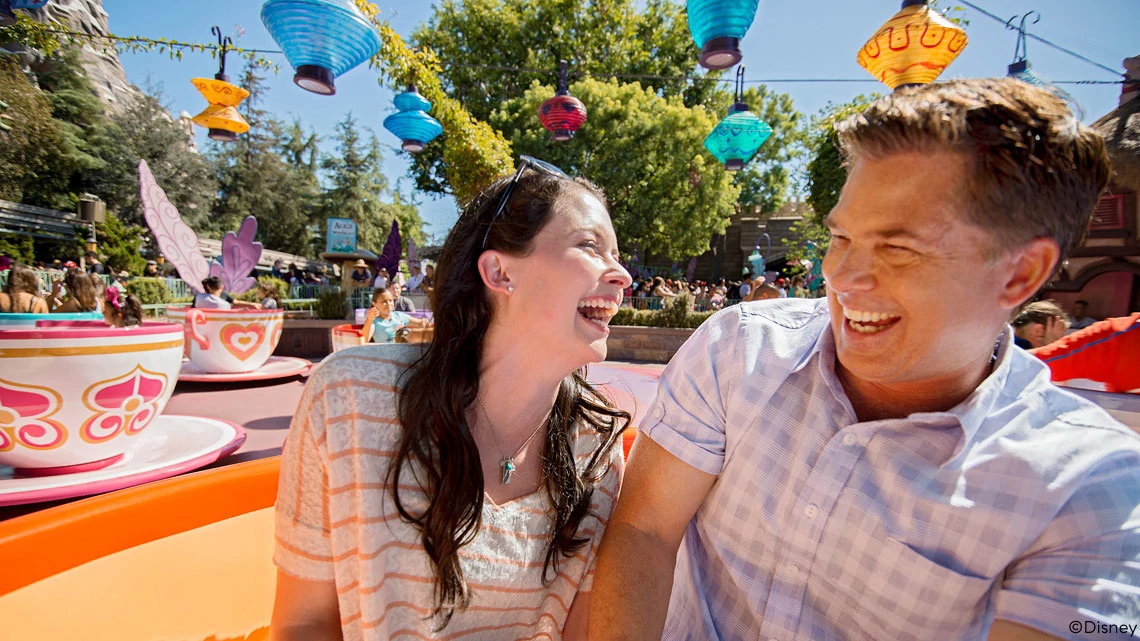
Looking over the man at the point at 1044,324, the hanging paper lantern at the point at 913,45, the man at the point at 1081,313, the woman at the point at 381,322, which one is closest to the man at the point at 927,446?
the man at the point at 1044,324

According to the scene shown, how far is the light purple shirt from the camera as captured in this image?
33.0 inches

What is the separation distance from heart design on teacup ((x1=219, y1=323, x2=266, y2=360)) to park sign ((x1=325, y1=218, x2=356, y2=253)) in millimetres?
15809

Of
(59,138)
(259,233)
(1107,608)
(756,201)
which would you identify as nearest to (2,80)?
(59,138)

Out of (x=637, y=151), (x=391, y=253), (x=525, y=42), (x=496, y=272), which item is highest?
(x=525, y=42)

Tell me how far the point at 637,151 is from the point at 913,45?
12.3 meters

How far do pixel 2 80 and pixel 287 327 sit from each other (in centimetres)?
1626

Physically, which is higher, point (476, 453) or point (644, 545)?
point (476, 453)

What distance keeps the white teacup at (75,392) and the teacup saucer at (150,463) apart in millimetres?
96

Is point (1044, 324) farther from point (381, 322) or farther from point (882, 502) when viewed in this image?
point (381, 322)

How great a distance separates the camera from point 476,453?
1121 mm

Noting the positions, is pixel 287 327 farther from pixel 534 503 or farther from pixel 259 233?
pixel 259 233

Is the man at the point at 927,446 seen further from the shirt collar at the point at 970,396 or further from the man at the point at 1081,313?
the man at the point at 1081,313

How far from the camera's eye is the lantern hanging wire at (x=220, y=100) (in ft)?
19.7

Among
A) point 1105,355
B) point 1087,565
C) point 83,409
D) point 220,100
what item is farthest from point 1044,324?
point 220,100
